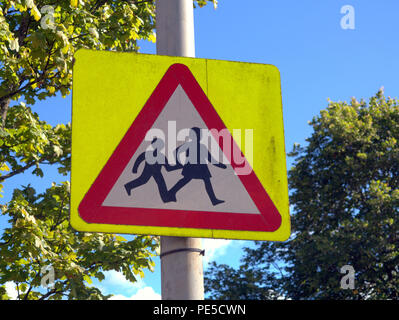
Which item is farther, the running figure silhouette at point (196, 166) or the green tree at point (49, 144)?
the green tree at point (49, 144)

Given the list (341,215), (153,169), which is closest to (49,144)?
(153,169)

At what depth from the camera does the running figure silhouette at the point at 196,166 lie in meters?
2.45

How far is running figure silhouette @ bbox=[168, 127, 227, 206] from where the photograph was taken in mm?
2451

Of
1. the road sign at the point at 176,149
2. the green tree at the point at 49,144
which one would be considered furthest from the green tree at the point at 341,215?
the road sign at the point at 176,149

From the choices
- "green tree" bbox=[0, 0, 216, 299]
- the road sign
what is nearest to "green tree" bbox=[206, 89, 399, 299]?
"green tree" bbox=[0, 0, 216, 299]

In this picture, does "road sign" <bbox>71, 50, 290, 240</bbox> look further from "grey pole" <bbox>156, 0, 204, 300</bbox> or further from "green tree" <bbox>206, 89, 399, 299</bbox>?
"green tree" <bbox>206, 89, 399, 299</bbox>

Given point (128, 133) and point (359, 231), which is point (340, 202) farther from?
point (128, 133)

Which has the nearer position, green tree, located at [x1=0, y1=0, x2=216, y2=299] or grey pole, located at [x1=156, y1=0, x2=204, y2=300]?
grey pole, located at [x1=156, y1=0, x2=204, y2=300]

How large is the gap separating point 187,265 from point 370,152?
2074 centimetres

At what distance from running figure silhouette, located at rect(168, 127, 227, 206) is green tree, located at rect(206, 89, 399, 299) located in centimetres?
1816

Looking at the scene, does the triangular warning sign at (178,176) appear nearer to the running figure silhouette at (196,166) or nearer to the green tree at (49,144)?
the running figure silhouette at (196,166)

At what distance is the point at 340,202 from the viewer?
2200 cm
